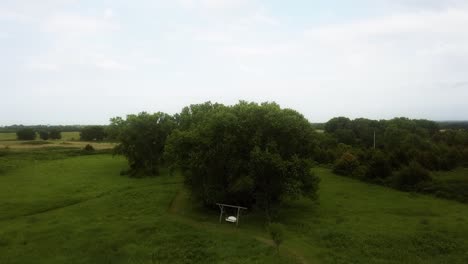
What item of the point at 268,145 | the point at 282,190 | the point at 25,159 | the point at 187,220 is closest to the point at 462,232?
the point at 282,190

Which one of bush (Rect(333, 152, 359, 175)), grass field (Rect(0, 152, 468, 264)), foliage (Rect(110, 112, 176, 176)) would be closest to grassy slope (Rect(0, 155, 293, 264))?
grass field (Rect(0, 152, 468, 264))

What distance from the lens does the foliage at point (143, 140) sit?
54.0m

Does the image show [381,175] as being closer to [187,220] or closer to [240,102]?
[240,102]

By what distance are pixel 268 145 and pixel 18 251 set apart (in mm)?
19244

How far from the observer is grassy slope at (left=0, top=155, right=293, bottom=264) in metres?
22.9

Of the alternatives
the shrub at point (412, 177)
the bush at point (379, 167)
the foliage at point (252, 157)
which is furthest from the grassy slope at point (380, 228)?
the bush at point (379, 167)

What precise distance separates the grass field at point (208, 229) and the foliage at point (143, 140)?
1206 centimetres

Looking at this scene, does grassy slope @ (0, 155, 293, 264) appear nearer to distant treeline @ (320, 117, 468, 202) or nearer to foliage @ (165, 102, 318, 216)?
foliage @ (165, 102, 318, 216)

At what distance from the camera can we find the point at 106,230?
27.3 meters

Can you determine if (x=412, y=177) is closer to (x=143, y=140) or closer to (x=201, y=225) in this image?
(x=201, y=225)

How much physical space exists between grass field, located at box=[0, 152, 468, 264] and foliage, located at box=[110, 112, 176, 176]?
39.6 ft

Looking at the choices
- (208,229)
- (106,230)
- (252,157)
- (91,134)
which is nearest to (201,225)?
(208,229)

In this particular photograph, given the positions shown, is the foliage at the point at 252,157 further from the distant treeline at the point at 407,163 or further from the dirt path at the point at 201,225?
the distant treeline at the point at 407,163

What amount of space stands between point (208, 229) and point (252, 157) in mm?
6519
